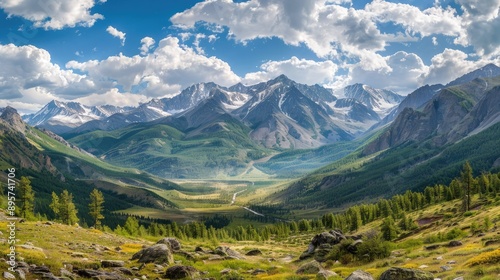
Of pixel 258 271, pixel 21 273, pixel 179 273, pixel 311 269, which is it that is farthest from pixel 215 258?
pixel 21 273

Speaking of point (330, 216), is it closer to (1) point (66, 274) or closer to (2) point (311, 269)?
(2) point (311, 269)

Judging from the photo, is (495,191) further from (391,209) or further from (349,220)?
(349,220)

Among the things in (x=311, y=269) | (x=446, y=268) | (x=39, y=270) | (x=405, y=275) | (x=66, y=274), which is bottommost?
(x=311, y=269)

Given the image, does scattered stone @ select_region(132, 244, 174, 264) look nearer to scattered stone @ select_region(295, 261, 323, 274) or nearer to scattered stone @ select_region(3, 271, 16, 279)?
scattered stone @ select_region(295, 261, 323, 274)

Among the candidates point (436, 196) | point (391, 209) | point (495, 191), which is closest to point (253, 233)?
point (391, 209)

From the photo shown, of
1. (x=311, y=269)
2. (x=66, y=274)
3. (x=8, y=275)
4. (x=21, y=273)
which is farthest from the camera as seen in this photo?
(x=311, y=269)

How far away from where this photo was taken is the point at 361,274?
30.5 metres

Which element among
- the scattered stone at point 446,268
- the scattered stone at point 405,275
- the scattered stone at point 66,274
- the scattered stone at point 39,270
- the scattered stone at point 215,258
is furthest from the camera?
the scattered stone at point 215,258

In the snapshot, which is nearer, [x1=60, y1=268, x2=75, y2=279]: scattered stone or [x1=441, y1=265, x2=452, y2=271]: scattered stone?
[x1=60, y1=268, x2=75, y2=279]: scattered stone

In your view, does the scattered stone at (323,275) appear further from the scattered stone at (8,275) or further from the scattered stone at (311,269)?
the scattered stone at (8,275)

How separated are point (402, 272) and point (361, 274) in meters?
3.36

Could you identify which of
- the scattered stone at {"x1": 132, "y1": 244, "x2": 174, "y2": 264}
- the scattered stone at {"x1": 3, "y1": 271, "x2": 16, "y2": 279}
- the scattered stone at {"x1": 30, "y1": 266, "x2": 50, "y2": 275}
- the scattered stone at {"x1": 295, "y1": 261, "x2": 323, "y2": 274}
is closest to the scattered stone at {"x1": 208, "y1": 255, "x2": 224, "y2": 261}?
the scattered stone at {"x1": 132, "y1": 244, "x2": 174, "y2": 264}

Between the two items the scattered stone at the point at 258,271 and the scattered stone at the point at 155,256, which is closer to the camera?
the scattered stone at the point at 155,256

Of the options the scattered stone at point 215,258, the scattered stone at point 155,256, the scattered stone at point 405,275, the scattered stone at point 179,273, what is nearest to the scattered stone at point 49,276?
the scattered stone at point 179,273
